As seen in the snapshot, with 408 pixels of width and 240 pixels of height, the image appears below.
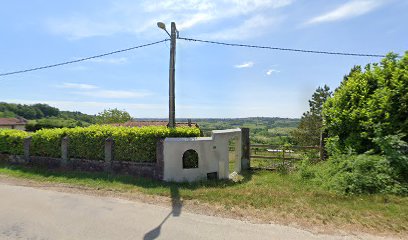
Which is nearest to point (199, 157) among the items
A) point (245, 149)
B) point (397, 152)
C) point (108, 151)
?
point (245, 149)

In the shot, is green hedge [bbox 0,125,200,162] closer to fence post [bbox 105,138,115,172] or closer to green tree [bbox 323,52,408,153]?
fence post [bbox 105,138,115,172]

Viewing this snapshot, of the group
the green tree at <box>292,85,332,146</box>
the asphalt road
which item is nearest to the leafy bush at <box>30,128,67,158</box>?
the asphalt road

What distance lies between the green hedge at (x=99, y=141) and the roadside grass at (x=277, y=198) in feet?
3.33

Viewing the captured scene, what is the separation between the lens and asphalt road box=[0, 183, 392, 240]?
5570 mm

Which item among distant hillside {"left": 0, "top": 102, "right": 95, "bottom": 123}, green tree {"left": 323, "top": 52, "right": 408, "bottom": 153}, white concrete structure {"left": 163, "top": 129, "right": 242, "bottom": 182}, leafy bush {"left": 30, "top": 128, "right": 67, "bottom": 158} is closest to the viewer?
green tree {"left": 323, "top": 52, "right": 408, "bottom": 153}

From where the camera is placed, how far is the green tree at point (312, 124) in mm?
36812

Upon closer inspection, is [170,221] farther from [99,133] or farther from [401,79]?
[401,79]

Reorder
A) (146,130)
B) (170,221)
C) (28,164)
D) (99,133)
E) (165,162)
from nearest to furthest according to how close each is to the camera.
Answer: (170,221), (165,162), (146,130), (99,133), (28,164)

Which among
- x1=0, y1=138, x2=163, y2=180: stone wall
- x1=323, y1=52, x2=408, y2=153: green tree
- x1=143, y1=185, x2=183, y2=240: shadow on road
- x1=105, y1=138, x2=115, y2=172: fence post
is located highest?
x1=323, y1=52, x2=408, y2=153: green tree

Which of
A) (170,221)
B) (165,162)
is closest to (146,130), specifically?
(165,162)

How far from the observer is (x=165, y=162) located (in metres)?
10.7

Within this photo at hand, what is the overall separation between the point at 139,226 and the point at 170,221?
0.73 metres

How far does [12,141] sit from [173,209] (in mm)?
12834

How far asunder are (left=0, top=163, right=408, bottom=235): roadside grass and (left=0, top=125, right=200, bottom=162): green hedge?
101 centimetres
